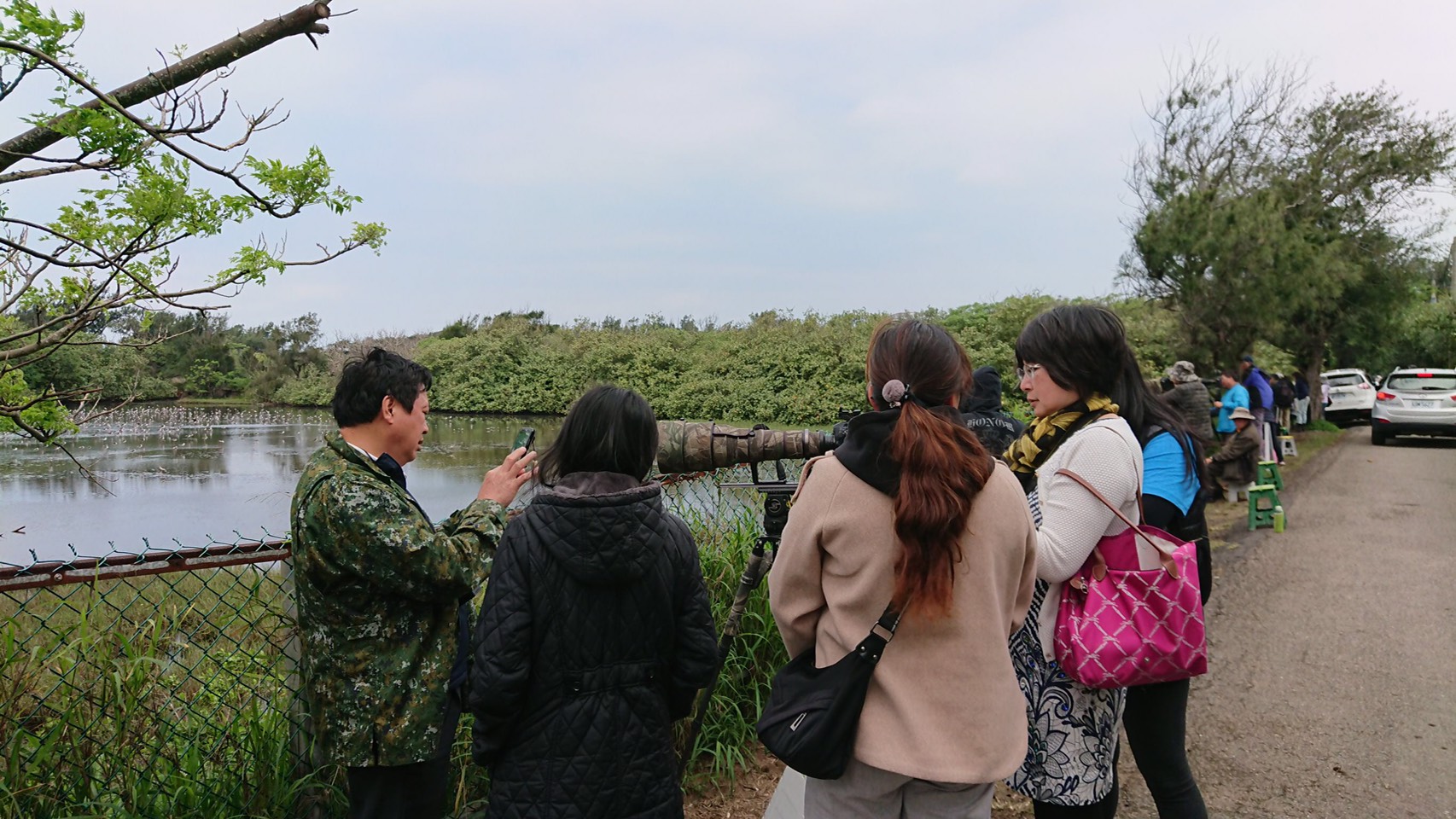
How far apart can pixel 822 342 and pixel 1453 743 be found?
9.73 meters

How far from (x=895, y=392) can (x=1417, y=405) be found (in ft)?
62.5

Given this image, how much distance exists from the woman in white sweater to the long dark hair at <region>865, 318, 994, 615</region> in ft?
1.45

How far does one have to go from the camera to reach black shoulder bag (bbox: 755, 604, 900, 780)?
160 centimetres

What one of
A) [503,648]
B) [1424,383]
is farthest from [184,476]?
[1424,383]

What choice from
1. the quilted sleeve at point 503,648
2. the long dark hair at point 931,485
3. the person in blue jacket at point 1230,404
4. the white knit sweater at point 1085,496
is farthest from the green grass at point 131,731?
the person in blue jacket at point 1230,404

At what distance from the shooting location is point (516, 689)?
1.85 meters

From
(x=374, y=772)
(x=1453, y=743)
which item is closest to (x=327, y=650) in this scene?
(x=374, y=772)

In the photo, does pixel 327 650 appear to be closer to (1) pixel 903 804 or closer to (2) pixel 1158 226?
(1) pixel 903 804

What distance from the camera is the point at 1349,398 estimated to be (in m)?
22.4

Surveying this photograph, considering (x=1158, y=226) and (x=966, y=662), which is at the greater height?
(x=1158, y=226)

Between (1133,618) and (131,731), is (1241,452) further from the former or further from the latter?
(131,731)

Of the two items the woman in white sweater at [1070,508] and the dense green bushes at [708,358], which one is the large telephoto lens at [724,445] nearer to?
the woman in white sweater at [1070,508]

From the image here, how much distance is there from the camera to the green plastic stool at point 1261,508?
8188mm

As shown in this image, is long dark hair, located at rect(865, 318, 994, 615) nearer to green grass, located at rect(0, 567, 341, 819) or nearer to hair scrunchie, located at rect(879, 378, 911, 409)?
hair scrunchie, located at rect(879, 378, 911, 409)
